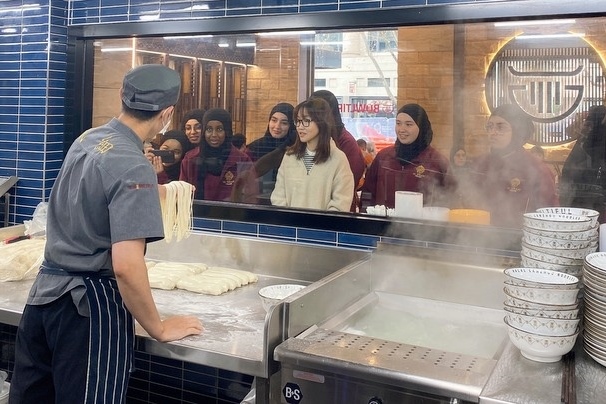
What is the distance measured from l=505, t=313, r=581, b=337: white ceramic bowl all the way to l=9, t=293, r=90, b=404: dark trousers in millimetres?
1367

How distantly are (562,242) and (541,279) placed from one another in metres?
0.15

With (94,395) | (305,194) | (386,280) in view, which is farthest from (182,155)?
(94,395)

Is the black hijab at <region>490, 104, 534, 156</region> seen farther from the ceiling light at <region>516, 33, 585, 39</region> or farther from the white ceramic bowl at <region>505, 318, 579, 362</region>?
the white ceramic bowl at <region>505, 318, 579, 362</region>

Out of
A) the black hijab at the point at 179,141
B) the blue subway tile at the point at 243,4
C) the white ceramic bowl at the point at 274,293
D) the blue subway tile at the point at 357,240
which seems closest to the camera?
the white ceramic bowl at the point at 274,293

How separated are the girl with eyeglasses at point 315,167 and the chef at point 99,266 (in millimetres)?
1037

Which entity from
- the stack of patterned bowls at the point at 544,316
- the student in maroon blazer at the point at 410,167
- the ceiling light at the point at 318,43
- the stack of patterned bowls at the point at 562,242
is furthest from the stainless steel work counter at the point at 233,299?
the ceiling light at the point at 318,43

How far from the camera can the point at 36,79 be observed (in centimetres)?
354

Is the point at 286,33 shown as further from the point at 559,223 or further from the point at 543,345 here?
the point at 543,345

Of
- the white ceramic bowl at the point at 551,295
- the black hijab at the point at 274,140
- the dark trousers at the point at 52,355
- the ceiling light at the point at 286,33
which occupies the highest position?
the ceiling light at the point at 286,33

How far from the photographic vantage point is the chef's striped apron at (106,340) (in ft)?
6.21

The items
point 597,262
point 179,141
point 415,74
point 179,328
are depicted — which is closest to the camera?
point 597,262

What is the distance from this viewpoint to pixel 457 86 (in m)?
2.64

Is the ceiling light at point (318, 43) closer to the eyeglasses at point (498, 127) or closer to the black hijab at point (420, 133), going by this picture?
the black hijab at point (420, 133)

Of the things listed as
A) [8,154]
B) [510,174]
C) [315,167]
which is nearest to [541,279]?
[510,174]
